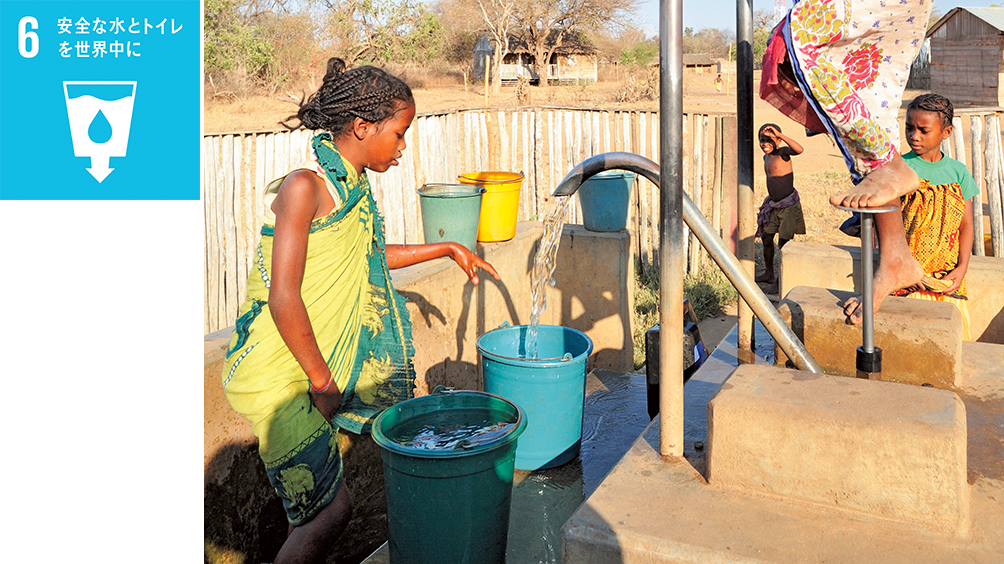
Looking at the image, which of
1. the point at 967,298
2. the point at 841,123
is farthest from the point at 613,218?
the point at 841,123

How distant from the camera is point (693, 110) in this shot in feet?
74.2

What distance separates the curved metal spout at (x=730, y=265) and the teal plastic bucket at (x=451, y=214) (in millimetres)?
2441

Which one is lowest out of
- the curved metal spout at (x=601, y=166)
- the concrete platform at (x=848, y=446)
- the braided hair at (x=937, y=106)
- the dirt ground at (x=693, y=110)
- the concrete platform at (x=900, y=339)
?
the concrete platform at (x=848, y=446)

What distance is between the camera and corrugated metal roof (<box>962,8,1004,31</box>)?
2066 centimetres

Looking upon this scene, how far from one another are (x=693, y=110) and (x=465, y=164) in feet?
50.8

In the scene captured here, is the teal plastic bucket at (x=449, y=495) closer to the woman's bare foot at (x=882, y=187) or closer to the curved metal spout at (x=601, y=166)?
the curved metal spout at (x=601, y=166)

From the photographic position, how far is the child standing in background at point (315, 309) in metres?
2.37

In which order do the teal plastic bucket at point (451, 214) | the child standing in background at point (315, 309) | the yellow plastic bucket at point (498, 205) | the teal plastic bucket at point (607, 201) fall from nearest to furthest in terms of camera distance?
the child standing in background at point (315, 309)
the teal plastic bucket at point (451, 214)
the yellow plastic bucket at point (498, 205)
the teal plastic bucket at point (607, 201)

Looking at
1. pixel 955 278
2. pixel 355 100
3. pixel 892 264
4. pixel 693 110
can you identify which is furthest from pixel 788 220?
pixel 693 110

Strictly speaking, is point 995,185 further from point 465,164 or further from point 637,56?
point 637,56

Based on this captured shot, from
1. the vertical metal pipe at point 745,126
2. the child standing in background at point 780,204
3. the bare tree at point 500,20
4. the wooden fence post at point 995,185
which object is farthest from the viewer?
the bare tree at point 500,20

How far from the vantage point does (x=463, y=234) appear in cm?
505

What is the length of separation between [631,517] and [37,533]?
2717mm

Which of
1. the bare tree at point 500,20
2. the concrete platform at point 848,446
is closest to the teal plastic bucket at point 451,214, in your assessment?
the concrete platform at point 848,446
